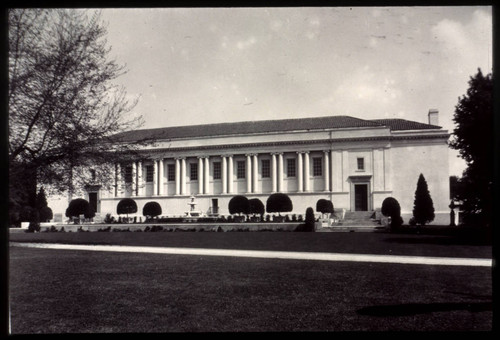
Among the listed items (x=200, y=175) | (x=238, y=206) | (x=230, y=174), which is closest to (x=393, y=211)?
(x=238, y=206)

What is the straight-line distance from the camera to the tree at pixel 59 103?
11.6 meters

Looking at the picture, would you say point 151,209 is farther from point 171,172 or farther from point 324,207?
point 324,207

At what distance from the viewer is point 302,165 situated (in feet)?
168

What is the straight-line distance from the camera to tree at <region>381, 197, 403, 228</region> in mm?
33438

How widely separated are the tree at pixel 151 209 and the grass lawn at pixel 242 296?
34.6 metres

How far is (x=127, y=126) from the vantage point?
717 inches

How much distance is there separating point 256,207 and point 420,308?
3615cm

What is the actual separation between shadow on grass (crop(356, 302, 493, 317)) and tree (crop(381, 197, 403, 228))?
25547mm

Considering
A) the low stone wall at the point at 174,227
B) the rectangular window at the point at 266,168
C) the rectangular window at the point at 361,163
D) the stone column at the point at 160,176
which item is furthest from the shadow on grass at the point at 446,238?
the stone column at the point at 160,176

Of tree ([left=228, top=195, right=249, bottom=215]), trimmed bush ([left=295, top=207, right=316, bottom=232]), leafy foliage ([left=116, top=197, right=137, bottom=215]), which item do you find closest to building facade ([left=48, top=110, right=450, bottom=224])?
leafy foliage ([left=116, top=197, right=137, bottom=215])

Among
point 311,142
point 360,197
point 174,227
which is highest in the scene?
point 311,142

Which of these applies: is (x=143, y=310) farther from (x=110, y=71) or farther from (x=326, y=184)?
(x=326, y=184)

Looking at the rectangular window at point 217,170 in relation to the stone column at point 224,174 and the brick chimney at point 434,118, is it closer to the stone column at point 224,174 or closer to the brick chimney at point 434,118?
the stone column at point 224,174

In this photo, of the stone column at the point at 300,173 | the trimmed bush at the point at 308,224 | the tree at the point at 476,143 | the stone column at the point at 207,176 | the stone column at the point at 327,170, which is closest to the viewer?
the tree at the point at 476,143
